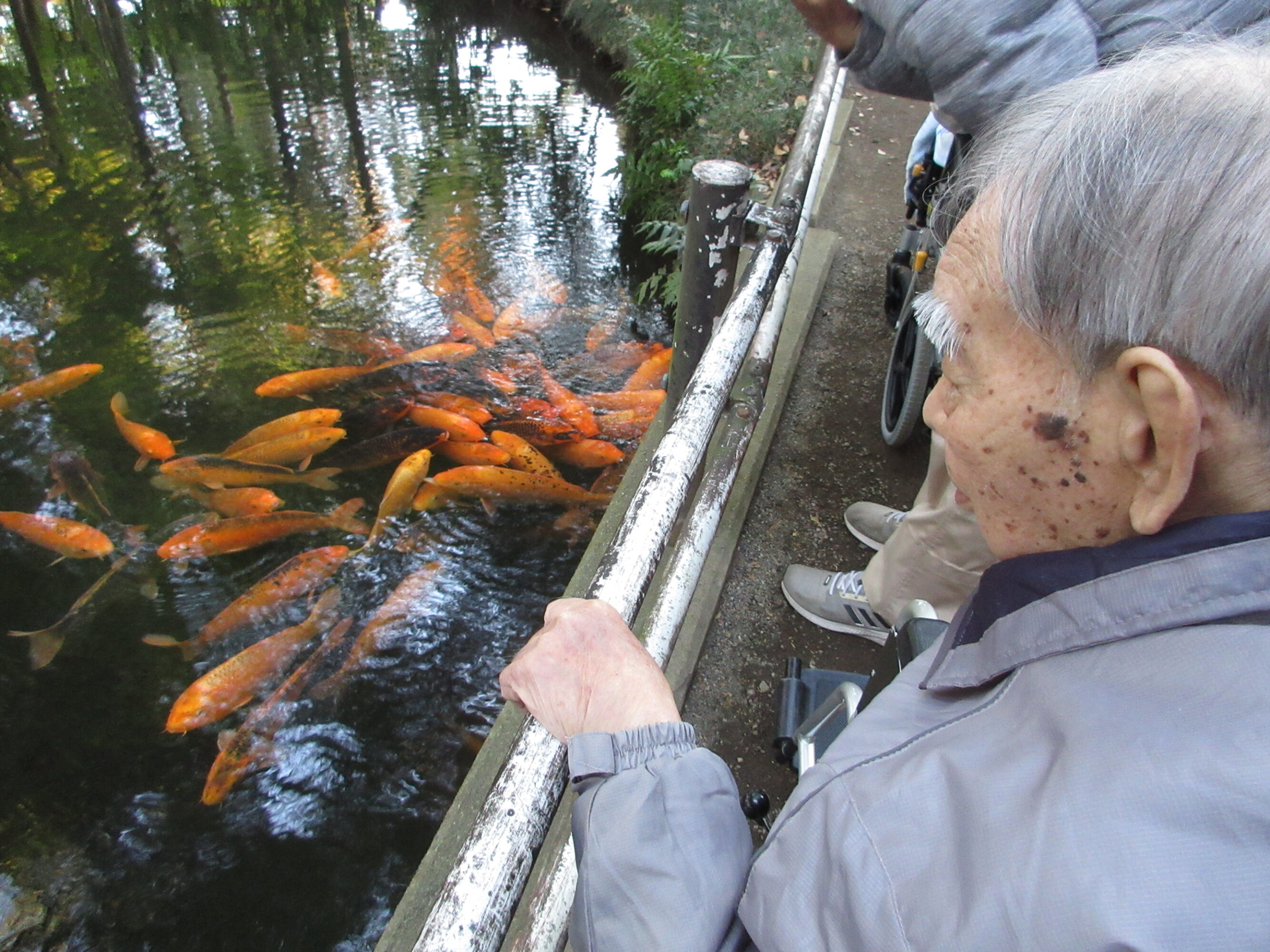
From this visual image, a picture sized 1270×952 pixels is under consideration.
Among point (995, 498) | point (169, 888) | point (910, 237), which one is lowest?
point (169, 888)

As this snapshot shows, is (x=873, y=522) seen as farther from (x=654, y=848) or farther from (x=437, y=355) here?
(x=437, y=355)

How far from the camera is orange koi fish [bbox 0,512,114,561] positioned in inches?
165

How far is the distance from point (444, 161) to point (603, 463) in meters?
5.06

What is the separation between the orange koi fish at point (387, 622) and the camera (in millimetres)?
3613

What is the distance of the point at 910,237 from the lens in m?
3.11

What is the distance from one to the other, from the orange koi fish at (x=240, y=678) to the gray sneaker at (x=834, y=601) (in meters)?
2.37

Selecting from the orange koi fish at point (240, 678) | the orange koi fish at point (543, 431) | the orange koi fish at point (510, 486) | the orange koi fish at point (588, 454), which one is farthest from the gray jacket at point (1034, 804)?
the orange koi fish at point (543, 431)

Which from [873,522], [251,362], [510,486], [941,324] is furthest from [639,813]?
[251,362]

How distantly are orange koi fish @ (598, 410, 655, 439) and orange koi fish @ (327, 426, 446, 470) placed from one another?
1.01 meters

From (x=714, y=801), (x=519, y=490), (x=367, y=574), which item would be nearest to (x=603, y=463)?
(x=519, y=490)

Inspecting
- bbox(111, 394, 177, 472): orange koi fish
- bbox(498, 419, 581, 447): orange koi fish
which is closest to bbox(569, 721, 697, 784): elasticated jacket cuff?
bbox(498, 419, 581, 447): orange koi fish

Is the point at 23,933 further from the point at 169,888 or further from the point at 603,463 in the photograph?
the point at 603,463

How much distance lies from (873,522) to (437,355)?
3695mm

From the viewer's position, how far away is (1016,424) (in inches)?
32.5
